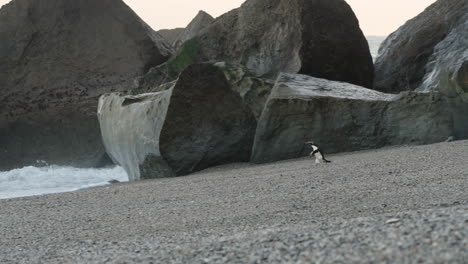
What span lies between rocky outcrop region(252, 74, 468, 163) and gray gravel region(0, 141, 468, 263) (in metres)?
1.19

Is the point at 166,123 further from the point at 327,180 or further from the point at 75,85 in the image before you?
the point at 75,85

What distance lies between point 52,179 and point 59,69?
4345 mm

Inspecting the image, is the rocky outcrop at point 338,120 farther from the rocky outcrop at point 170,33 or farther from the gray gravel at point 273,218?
the rocky outcrop at point 170,33

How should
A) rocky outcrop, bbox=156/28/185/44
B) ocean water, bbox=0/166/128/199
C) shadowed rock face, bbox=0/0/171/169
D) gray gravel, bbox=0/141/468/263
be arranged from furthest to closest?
rocky outcrop, bbox=156/28/185/44
shadowed rock face, bbox=0/0/171/169
ocean water, bbox=0/166/128/199
gray gravel, bbox=0/141/468/263

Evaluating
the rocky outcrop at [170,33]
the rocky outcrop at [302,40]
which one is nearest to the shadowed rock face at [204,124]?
the rocky outcrop at [302,40]

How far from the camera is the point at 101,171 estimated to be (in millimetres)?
14414

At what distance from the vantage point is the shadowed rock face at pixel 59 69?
1582 cm

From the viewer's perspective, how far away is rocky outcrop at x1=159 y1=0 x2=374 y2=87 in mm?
10688

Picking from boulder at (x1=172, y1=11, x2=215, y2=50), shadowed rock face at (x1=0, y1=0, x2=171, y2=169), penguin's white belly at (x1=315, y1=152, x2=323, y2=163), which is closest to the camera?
penguin's white belly at (x1=315, y1=152, x2=323, y2=163)

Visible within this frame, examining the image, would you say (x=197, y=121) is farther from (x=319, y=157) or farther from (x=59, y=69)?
(x=59, y=69)

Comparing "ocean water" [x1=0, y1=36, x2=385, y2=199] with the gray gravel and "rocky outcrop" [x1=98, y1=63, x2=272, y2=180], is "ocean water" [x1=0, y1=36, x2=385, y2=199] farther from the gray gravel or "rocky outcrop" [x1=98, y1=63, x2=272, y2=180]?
the gray gravel

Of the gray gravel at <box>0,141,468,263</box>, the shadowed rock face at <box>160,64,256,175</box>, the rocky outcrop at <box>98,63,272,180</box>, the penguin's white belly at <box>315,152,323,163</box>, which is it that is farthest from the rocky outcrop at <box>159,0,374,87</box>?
the gray gravel at <box>0,141,468,263</box>

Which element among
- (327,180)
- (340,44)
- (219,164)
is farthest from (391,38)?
(327,180)

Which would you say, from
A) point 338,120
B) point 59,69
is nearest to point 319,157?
point 338,120
